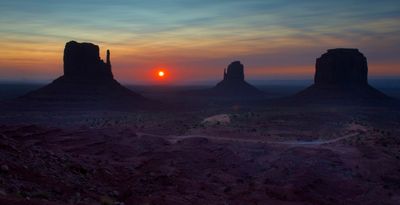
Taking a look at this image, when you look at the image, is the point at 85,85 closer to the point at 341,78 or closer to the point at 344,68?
the point at 341,78

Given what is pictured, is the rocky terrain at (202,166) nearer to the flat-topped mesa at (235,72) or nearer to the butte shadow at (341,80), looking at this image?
the butte shadow at (341,80)

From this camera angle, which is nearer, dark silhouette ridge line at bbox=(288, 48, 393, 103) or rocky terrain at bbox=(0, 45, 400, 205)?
rocky terrain at bbox=(0, 45, 400, 205)

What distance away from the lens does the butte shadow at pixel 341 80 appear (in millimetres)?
95750

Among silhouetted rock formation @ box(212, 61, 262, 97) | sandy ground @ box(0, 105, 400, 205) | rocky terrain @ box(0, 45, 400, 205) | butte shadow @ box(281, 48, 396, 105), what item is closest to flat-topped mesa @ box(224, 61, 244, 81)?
silhouetted rock formation @ box(212, 61, 262, 97)

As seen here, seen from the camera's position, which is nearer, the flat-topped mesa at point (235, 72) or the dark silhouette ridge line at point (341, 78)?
the dark silhouette ridge line at point (341, 78)

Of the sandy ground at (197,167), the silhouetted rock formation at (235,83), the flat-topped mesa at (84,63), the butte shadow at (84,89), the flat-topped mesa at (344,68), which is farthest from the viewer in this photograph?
the silhouetted rock formation at (235,83)

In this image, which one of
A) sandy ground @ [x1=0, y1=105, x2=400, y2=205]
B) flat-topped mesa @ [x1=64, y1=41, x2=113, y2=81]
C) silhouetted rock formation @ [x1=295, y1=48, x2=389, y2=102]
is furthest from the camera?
silhouetted rock formation @ [x1=295, y1=48, x2=389, y2=102]

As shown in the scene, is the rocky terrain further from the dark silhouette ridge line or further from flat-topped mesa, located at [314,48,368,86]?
flat-topped mesa, located at [314,48,368,86]

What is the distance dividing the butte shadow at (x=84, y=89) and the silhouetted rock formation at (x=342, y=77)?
41.4m

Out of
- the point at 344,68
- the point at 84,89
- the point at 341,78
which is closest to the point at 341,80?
the point at 341,78

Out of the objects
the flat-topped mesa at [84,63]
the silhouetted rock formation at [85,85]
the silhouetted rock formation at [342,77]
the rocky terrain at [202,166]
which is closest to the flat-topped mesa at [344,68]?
the silhouetted rock formation at [342,77]

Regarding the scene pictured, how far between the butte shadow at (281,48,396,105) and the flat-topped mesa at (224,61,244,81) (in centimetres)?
5741

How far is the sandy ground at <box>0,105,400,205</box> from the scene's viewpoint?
17594 millimetres

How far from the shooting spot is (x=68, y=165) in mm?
20297
